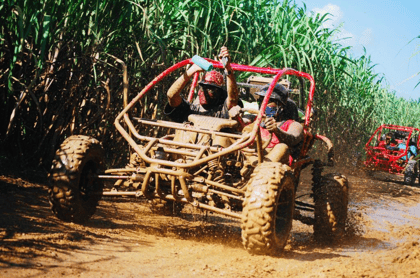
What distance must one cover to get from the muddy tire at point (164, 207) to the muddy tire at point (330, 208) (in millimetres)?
1457

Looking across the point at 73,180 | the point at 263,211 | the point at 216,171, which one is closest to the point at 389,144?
the point at 216,171

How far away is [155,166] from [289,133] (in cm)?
159

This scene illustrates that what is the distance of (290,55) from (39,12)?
17.4 ft

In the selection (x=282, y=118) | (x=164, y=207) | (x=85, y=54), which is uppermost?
(x=85, y=54)

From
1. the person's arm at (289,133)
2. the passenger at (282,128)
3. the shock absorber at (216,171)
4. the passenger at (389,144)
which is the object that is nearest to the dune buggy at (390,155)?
the passenger at (389,144)

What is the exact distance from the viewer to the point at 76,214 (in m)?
4.36

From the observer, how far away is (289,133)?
5.24 metres

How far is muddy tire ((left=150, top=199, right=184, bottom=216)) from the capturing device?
5.61 meters

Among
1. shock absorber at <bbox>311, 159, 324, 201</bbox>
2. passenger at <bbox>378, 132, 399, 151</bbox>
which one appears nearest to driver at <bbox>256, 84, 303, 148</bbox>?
shock absorber at <bbox>311, 159, 324, 201</bbox>

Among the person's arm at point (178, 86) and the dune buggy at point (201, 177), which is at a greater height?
the person's arm at point (178, 86)

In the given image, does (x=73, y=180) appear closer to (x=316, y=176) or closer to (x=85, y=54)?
(x=85, y=54)

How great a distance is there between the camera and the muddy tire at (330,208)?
5.28 m

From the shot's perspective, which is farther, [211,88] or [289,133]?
[211,88]

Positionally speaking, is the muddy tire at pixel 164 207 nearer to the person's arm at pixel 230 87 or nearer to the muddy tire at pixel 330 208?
the person's arm at pixel 230 87
